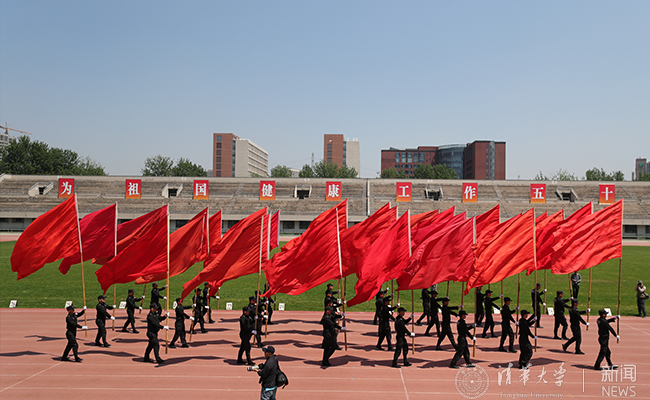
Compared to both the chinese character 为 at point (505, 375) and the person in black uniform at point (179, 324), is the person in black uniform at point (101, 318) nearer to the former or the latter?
the person in black uniform at point (179, 324)

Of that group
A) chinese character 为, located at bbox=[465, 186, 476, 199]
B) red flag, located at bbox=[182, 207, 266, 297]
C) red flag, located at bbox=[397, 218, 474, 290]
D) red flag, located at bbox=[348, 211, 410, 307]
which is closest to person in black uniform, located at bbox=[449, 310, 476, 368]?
red flag, located at bbox=[397, 218, 474, 290]

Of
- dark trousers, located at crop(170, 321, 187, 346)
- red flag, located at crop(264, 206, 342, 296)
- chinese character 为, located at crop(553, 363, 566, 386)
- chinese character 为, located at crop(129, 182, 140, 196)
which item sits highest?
chinese character 为, located at crop(129, 182, 140, 196)

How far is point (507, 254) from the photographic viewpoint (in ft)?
43.6

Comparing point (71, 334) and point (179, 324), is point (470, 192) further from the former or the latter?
point (71, 334)

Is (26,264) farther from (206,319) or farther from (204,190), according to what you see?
(204,190)

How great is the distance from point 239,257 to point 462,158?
148 metres

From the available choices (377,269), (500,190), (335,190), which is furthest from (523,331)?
(500,190)

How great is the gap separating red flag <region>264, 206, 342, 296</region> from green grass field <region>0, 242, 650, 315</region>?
711 centimetres

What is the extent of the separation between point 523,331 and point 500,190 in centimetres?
5705

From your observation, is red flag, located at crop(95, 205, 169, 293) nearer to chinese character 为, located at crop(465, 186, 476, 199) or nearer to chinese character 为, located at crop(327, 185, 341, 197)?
chinese character 为, located at crop(327, 185, 341, 197)

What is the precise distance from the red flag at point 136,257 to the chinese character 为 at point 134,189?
5080 centimetres

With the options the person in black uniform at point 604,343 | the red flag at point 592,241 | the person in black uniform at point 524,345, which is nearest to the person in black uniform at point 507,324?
the person in black uniform at point 524,345

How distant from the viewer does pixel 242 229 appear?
1420 centimetres

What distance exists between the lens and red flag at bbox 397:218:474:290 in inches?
491
